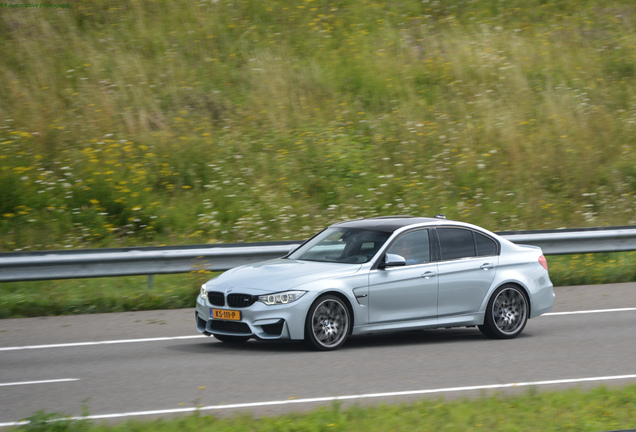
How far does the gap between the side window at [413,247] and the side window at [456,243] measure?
0.23m

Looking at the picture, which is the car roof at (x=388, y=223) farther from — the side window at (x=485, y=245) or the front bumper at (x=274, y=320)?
the front bumper at (x=274, y=320)

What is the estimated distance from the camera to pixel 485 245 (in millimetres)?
10102

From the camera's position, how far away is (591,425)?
566 centimetres

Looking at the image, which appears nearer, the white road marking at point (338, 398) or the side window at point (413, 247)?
the white road marking at point (338, 398)

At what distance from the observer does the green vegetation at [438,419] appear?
18.3 feet

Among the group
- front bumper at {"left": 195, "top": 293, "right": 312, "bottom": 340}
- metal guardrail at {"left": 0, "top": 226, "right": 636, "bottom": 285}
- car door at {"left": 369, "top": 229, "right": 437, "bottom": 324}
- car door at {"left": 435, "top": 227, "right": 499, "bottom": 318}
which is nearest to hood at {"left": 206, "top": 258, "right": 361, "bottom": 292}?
front bumper at {"left": 195, "top": 293, "right": 312, "bottom": 340}

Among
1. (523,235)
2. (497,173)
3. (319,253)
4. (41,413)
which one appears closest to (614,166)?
(497,173)

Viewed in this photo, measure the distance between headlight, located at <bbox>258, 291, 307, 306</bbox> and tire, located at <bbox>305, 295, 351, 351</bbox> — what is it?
0.21 meters

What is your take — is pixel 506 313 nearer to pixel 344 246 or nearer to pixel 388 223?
pixel 388 223

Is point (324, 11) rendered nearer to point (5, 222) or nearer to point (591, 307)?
point (5, 222)

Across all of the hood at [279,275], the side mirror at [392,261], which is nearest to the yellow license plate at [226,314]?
the hood at [279,275]

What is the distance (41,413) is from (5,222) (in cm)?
1068

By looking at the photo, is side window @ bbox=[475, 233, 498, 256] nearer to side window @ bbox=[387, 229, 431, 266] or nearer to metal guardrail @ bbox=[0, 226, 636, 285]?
side window @ bbox=[387, 229, 431, 266]

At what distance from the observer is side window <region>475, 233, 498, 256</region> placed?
32.9 feet
